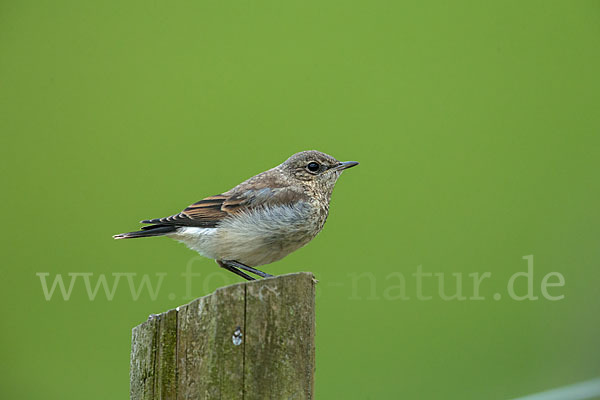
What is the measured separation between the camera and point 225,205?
5.00 meters

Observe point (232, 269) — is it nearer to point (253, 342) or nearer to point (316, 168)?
point (316, 168)

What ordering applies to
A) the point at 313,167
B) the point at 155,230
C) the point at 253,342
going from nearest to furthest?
the point at 253,342, the point at 155,230, the point at 313,167

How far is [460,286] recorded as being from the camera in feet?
17.4

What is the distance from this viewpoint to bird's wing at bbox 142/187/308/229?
4.93m

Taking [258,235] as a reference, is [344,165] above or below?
above

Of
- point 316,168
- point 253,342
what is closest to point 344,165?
point 316,168

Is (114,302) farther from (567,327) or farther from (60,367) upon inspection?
(567,327)

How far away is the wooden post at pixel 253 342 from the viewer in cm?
235

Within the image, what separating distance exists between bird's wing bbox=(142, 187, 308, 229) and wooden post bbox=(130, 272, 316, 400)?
2491 millimetres

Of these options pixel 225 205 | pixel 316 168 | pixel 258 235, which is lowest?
pixel 258 235

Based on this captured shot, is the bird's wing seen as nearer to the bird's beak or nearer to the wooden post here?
the bird's beak

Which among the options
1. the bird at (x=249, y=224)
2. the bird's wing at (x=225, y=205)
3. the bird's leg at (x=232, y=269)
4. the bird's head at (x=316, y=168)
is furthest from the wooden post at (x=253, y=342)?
the bird's head at (x=316, y=168)

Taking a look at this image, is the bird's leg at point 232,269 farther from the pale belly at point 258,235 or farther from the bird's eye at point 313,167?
the bird's eye at point 313,167

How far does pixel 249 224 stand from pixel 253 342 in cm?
245
